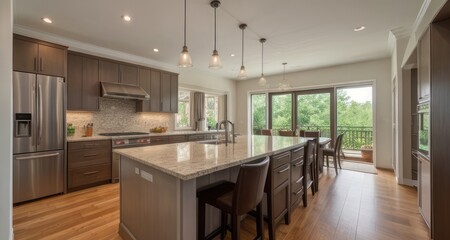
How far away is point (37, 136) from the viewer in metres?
2.82

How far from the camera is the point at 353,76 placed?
4.99m


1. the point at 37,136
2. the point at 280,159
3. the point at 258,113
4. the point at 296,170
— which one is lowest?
the point at 296,170

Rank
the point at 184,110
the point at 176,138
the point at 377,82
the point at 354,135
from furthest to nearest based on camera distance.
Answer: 1. the point at 184,110
2. the point at 354,135
3. the point at 377,82
4. the point at 176,138

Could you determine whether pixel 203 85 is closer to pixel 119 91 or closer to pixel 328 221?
pixel 119 91

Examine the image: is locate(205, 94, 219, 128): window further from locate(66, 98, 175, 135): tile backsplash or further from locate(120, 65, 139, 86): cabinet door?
locate(120, 65, 139, 86): cabinet door

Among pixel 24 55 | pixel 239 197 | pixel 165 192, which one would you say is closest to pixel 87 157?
pixel 24 55

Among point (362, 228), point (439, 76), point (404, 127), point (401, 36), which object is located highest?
point (401, 36)

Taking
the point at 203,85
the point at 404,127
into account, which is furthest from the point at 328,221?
the point at 203,85

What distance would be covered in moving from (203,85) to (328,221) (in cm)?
481

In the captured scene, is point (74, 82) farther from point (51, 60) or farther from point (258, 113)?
point (258, 113)

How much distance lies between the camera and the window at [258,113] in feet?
22.4

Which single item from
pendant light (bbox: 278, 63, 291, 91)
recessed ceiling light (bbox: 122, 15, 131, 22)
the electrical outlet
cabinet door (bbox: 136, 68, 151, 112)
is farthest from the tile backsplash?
pendant light (bbox: 278, 63, 291, 91)

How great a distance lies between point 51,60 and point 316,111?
244 inches

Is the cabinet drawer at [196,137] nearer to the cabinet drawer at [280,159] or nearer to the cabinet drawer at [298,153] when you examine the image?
the cabinet drawer at [298,153]
